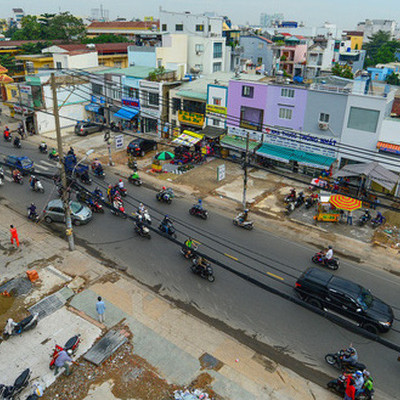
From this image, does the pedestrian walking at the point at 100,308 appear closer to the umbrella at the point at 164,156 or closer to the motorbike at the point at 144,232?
the motorbike at the point at 144,232

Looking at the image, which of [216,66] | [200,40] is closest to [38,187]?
[200,40]

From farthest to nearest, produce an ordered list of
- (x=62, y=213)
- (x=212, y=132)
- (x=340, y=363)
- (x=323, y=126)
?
(x=212, y=132), (x=323, y=126), (x=62, y=213), (x=340, y=363)

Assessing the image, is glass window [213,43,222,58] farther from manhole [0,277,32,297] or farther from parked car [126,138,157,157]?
manhole [0,277,32,297]

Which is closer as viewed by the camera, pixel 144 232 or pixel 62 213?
pixel 144 232

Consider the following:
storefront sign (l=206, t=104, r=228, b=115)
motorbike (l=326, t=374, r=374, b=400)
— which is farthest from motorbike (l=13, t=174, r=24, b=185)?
motorbike (l=326, t=374, r=374, b=400)

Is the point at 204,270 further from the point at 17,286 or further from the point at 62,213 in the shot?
the point at 62,213

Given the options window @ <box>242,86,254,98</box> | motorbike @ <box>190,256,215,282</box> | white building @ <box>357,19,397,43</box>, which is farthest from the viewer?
white building @ <box>357,19,397,43</box>

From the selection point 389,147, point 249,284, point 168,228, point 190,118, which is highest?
point 389,147
